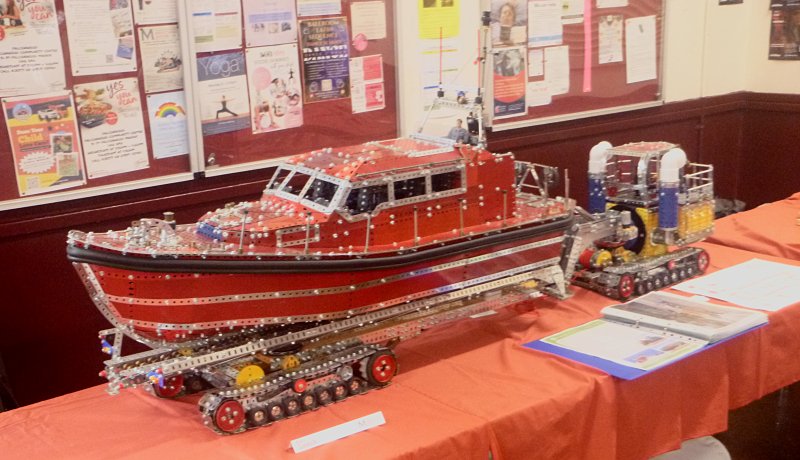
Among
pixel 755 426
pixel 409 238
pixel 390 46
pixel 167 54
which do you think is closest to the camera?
pixel 409 238

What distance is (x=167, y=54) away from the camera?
4.10 metres

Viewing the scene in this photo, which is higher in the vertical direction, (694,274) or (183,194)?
(183,194)

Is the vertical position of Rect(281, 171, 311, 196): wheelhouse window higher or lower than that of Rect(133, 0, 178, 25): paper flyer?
lower

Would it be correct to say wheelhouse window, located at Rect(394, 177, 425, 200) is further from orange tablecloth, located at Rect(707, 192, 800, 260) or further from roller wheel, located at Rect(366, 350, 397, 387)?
orange tablecloth, located at Rect(707, 192, 800, 260)

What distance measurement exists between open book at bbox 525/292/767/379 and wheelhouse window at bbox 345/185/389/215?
0.90 metres

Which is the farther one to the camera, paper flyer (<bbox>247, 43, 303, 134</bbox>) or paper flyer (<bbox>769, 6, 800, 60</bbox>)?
paper flyer (<bbox>769, 6, 800, 60</bbox>)

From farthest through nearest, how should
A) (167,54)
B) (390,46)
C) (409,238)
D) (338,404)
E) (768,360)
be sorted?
(390,46) < (167,54) < (768,360) < (409,238) < (338,404)

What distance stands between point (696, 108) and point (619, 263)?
3.09 meters

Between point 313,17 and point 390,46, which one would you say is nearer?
point 313,17

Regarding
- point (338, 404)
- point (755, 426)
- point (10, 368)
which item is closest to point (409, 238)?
point (338, 404)

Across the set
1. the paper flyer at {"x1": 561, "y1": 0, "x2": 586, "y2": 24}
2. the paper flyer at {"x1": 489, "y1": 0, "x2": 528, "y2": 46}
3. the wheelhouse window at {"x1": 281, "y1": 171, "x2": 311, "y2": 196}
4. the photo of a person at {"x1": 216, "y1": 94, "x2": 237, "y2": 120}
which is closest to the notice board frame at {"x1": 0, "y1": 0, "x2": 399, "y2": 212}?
the photo of a person at {"x1": 216, "y1": 94, "x2": 237, "y2": 120}

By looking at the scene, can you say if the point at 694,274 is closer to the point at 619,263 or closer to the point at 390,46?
the point at 619,263

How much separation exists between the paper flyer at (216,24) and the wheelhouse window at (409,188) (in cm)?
152

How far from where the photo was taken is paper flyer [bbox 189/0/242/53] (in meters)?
4.14
